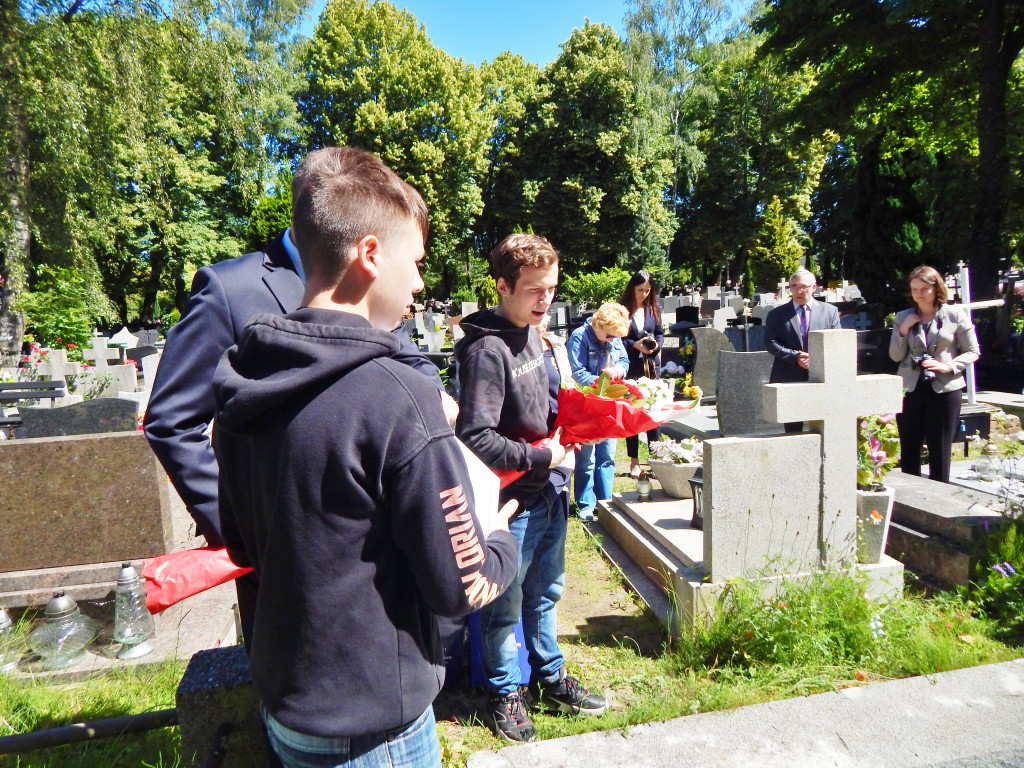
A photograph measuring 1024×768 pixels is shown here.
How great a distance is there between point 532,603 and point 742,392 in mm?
3686

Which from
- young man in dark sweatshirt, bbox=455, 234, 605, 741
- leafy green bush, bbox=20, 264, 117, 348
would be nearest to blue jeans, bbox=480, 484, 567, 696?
young man in dark sweatshirt, bbox=455, 234, 605, 741

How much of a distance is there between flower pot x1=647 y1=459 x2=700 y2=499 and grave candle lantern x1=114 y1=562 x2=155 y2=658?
331cm

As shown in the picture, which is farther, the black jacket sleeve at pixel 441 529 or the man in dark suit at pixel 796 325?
the man in dark suit at pixel 796 325

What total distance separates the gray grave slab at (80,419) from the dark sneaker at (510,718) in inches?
140

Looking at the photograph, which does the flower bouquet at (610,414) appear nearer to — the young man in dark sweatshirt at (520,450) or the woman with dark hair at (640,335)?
the young man in dark sweatshirt at (520,450)

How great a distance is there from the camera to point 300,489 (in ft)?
3.68

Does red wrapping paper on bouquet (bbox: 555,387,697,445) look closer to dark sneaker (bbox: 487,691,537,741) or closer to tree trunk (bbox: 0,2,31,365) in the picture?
dark sneaker (bbox: 487,691,537,741)

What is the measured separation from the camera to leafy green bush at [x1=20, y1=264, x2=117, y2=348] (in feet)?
54.9

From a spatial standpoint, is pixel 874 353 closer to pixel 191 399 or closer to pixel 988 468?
pixel 988 468

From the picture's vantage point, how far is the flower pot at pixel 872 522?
11.5ft

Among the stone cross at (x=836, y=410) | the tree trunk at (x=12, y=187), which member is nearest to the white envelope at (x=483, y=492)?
the stone cross at (x=836, y=410)

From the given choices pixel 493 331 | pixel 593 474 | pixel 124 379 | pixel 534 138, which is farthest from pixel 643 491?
pixel 534 138

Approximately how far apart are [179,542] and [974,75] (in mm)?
15760

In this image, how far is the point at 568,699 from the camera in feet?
9.36
